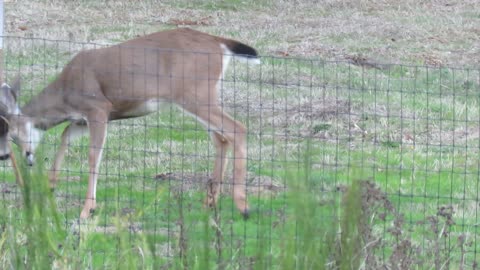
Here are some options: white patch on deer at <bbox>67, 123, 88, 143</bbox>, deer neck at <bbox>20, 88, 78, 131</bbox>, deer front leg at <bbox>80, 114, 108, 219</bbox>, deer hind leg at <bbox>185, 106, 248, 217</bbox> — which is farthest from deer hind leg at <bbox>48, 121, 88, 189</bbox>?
deer hind leg at <bbox>185, 106, 248, 217</bbox>

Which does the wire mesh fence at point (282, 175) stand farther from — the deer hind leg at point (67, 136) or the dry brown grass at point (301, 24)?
the dry brown grass at point (301, 24)

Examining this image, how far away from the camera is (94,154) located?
9.53m

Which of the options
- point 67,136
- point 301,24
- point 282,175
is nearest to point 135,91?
point 67,136

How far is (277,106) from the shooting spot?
1306cm

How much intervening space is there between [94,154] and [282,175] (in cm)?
156

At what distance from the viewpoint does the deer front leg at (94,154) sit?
9.03 meters

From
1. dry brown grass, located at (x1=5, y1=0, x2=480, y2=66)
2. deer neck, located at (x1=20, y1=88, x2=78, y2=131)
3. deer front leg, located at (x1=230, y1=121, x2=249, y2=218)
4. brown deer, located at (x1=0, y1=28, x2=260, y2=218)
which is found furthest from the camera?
dry brown grass, located at (x1=5, y1=0, x2=480, y2=66)

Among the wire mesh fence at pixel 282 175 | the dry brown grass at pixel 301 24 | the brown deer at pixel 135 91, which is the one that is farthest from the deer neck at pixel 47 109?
the dry brown grass at pixel 301 24

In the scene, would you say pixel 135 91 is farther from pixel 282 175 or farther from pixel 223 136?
pixel 282 175

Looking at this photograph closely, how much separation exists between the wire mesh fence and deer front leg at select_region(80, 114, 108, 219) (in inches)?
3.2

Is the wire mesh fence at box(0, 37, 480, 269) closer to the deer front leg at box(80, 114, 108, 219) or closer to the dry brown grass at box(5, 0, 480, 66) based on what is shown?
the deer front leg at box(80, 114, 108, 219)

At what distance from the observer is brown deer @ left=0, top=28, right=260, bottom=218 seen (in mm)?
9594

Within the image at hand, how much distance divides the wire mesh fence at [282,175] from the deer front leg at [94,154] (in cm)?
8

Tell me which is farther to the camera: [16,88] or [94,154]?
[16,88]
